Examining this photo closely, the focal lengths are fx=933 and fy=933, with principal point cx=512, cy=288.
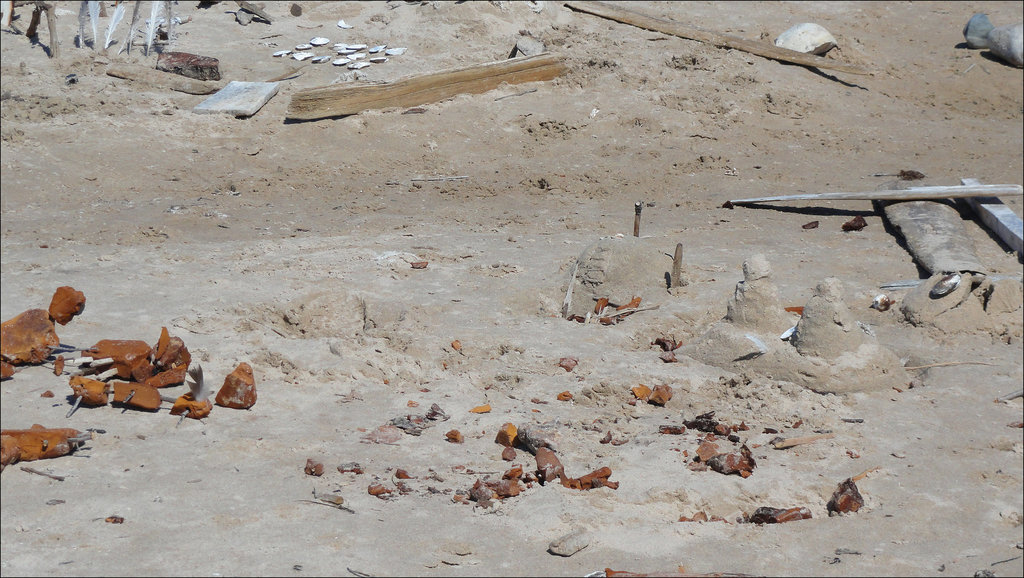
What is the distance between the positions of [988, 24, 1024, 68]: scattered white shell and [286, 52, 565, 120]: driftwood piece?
Answer: 5818 millimetres

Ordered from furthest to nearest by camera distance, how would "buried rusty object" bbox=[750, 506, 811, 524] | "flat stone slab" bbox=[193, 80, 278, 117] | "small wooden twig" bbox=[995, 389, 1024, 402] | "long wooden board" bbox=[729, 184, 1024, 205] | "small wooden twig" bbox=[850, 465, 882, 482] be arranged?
1. "flat stone slab" bbox=[193, 80, 278, 117]
2. "long wooden board" bbox=[729, 184, 1024, 205]
3. "small wooden twig" bbox=[995, 389, 1024, 402]
4. "small wooden twig" bbox=[850, 465, 882, 482]
5. "buried rusty object" bbox=[750, 506, 811, 524]

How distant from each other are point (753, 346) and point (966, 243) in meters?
2.88

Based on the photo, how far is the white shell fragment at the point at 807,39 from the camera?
11.4 metres

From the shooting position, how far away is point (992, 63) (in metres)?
11.9

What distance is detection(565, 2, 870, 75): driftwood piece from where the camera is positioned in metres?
10.9

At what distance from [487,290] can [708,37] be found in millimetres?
6142

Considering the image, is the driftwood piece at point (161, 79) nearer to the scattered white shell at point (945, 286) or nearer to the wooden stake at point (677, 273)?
the wooden stake at point (677, 273)

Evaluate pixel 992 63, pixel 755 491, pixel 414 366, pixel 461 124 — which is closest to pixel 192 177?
pixel 461 124

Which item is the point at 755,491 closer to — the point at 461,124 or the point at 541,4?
the point at 461,124

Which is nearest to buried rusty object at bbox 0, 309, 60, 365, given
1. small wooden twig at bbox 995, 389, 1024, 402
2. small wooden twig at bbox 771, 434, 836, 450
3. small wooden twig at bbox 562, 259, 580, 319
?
small wooden twig at bbox 562, 259, 580, 319

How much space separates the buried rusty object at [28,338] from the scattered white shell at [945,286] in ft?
16.7

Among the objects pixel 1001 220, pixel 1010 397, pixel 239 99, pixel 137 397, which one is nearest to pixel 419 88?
pixel 239 99

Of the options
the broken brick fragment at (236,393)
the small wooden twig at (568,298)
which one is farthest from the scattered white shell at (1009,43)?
the broken brick fragment at (236,393)

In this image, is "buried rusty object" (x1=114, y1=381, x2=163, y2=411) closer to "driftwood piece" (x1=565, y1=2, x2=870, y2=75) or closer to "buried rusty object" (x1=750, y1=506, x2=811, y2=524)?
"buried rusty object" (x1=750, y1=506, x2=811, y2=524)
